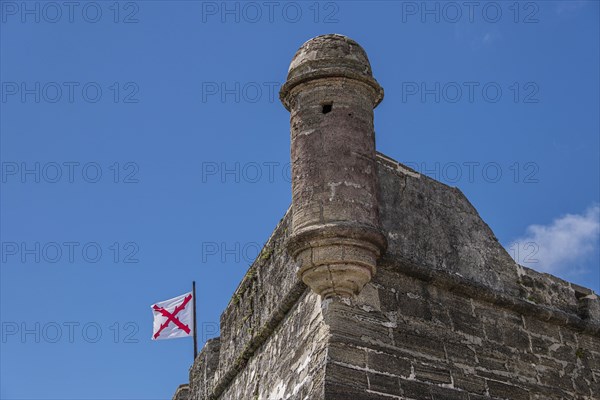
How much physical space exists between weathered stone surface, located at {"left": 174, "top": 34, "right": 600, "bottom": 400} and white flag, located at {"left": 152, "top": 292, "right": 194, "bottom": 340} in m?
4.59

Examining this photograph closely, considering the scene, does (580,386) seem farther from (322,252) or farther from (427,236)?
(322,252)

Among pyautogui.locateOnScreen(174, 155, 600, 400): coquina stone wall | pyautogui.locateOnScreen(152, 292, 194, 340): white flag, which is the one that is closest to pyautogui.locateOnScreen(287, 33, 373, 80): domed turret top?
pyautogui.locateOnScreen(174, 155, 600, 400): coquina stone wall

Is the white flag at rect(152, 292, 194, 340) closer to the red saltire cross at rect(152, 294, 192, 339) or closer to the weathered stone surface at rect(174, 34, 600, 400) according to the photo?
the red saltire cross at rect(152, 294, 192, 339)

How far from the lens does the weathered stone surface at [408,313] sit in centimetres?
675

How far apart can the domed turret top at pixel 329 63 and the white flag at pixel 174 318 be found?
21.3ft

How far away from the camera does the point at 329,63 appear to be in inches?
292

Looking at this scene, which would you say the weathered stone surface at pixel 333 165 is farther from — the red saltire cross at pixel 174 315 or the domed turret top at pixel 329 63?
the red saltire cross at pixel 174 315

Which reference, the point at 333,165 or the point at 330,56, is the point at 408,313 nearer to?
the point at 333,165

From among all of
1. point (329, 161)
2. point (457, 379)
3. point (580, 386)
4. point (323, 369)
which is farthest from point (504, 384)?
point (329, 161)

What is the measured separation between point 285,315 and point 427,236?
4.51 feet

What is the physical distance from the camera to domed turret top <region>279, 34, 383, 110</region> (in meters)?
7.39

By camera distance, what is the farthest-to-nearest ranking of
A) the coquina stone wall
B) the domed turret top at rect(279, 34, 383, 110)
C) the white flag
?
the white flag, the domed turret top at rect(279, 34, 383, 110), the coquina stone wall

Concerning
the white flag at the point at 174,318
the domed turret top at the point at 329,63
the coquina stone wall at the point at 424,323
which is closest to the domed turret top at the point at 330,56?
the domed turret top at the point at 329,63

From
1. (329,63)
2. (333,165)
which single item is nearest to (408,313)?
(333,165)
